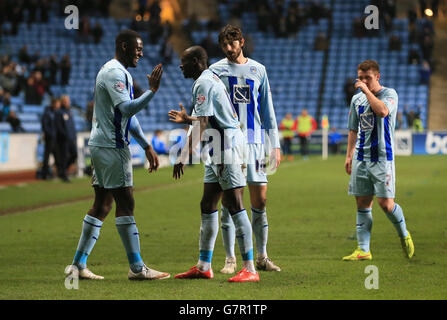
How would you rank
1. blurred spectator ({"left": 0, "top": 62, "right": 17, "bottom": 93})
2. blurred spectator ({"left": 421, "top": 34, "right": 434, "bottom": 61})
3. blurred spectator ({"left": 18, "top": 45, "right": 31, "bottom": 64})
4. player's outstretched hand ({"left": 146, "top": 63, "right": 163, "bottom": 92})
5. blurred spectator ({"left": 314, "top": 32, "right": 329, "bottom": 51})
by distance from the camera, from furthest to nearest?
blurred spectator ({"left": 314, "top": 32, "right": 329, "bottom": 51}), blurred spectator ({"left": 421, "top": 34, "right": 434, "bottom": 61}), blurred spectator ({"left": 18, "top": 45, "right": 31, "bottom": 64}), blurred spectator ({"left": 0, "top": 62, "right": 17, "bottom": 93}), player's outstretched hand ({"left": 146, "top": 63, "right": 163, "bottom": 92})

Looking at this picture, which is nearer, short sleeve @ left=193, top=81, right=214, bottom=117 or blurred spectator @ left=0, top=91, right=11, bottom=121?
short sleeve @ left=193, top=81, right=214, bottom=117

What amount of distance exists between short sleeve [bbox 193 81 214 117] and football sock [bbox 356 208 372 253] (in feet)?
7.81

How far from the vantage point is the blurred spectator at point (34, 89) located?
93.4ft

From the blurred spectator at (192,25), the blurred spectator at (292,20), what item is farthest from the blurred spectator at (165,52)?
the blurred spectator at (292,20)

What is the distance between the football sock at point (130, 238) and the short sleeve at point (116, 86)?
979 millimetres

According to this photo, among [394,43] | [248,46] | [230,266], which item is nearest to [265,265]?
[230,266]

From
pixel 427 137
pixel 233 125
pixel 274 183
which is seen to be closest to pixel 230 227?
pixel 233 125

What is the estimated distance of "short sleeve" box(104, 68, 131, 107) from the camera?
6.54 meters

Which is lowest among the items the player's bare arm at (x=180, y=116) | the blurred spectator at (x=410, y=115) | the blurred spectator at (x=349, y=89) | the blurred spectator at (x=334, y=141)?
the blurred spectator at (x=334, y=141)

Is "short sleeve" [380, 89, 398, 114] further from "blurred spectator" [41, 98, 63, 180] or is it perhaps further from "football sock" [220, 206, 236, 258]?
"blurred spectator" [41, 98, 63, 180]

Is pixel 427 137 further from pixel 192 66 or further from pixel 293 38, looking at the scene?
pixel 192 66

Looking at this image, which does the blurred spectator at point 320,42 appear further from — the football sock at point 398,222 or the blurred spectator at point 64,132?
the football sock at point 398,222

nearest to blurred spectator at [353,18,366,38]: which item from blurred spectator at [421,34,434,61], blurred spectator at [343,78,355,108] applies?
blurred spectator at [421,34,434,61]

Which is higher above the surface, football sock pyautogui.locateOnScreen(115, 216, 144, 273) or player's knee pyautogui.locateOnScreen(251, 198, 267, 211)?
player's knee pyautogui.locateOnScreen(251, 198, 267, 211)
